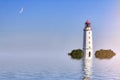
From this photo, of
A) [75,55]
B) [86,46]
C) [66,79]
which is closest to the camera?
[66,79]

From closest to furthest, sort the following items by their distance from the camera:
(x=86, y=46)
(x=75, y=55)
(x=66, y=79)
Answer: (x=66, y=79), (x=86, y=46), (x=75, y=55)

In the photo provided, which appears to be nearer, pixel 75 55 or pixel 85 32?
pixel 85 32

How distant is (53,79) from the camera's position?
42.9 meters

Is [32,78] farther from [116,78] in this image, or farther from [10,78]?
[116,78]

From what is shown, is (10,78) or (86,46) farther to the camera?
(86,46)

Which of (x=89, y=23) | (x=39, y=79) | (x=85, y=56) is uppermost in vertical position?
(x=89, y=23)

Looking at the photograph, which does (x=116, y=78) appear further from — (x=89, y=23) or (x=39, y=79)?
(x=89, y=23)

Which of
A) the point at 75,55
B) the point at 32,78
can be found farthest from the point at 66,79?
the point at 75,55

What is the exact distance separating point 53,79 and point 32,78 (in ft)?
9.22

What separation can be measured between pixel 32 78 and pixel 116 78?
1009 cm

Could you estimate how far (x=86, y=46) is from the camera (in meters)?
104

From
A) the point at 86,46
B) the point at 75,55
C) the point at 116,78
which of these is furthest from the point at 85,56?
the point at 116,78

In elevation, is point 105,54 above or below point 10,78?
above

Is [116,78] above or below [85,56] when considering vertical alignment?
below
